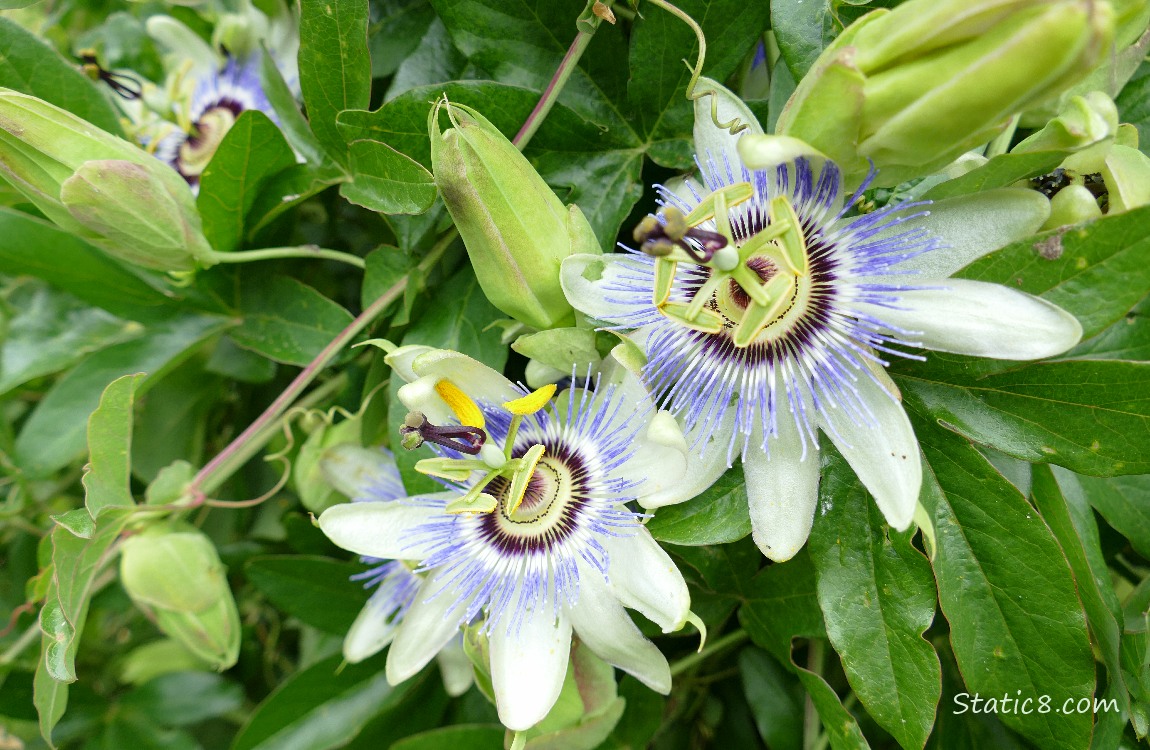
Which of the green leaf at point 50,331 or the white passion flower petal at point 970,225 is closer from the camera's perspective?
the white passion flower petal at point 970,225

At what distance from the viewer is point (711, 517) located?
36.4 inches

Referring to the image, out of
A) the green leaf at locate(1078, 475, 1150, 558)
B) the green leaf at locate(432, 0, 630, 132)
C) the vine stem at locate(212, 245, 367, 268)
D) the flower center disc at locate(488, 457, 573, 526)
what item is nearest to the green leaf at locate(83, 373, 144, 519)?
the vine stem at locate(212, 245, 367, 268)

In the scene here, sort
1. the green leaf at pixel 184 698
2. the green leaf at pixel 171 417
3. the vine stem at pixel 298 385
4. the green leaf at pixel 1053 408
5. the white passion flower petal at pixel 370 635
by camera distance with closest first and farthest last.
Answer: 1. the green leaf at pixel 1053 408
2. the vine stem at pixel 298 385
3. the white passion flower petal at pixel 370 635
4. the green leaf at pixel 171 417
5. the green leaf at pixel 184 698

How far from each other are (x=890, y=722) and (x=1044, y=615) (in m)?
0.20

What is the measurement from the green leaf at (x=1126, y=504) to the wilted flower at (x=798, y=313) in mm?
409

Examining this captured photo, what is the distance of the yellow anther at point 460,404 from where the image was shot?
97 cm

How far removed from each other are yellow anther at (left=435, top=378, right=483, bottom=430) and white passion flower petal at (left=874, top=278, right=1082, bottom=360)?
0.47 metres

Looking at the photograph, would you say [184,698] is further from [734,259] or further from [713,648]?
[734,259]

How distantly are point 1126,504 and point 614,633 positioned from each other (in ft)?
2.30

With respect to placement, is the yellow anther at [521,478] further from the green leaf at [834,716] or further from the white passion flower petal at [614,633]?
the green leaf at [834,716]

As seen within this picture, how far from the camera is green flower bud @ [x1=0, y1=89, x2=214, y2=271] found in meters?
1.07

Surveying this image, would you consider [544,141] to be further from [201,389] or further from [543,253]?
[201,389]

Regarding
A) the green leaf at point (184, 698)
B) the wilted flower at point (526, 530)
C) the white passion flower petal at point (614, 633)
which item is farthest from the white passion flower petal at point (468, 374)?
the green leaf at point (184, 698)

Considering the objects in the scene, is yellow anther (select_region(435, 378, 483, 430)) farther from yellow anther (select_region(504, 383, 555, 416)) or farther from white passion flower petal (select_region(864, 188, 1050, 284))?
white passion flower petal (select_region(864, 188, 1050, 284))
